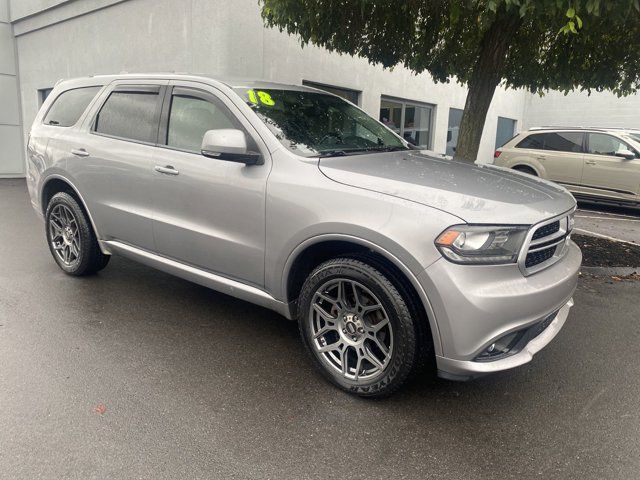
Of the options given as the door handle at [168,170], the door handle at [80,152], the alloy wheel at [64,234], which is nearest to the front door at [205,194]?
the door handle at [168,170]

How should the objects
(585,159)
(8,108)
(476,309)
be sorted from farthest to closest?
(8,108) < (585,159) < (476,309)

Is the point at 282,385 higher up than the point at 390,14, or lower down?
lower down

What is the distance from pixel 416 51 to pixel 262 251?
14.8 ft

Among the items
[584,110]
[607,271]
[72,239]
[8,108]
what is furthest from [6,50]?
[584,110]

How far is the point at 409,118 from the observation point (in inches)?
537

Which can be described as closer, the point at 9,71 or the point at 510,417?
the point at 510,417

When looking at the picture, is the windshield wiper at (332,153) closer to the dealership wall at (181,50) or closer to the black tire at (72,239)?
the black tire at (72,239)

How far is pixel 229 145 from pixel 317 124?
0.86 metres

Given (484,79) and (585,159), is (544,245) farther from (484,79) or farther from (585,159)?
(585,159)

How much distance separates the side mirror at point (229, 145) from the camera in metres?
3.06

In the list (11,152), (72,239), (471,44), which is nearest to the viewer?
(72,239)

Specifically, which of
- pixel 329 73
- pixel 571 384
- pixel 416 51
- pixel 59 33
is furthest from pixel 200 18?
pixel 571 384

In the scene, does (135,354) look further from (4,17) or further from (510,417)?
(4,17)

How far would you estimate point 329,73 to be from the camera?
10.4 metres
